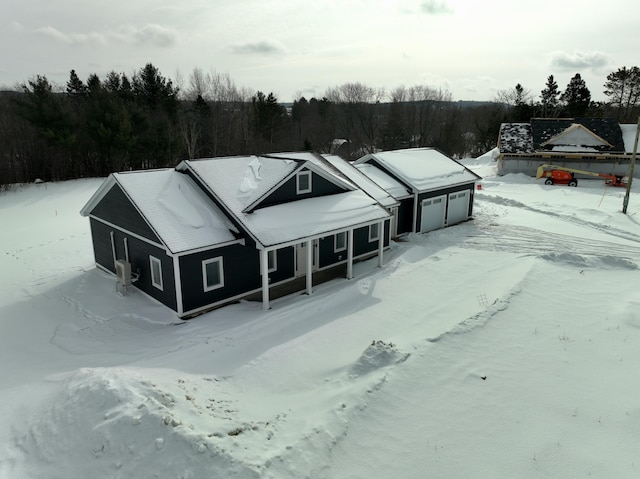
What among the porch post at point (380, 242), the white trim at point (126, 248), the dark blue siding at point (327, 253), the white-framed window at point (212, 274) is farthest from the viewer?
the porch post at point (380, 242)

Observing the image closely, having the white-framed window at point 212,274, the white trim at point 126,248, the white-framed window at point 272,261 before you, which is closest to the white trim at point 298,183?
the white-framed window at point 272,261

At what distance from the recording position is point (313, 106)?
78.1 metres

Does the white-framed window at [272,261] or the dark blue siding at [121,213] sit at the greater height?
the dark blue siding at [121,213]

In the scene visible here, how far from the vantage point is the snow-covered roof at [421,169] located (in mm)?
24156

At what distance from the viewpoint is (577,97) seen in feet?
202

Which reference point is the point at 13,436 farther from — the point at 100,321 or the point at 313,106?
the point at 313,106

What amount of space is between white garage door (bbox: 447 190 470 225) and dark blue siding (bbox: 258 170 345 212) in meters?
9.18

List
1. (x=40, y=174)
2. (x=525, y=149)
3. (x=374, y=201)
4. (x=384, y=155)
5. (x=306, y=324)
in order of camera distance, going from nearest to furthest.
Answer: (x=306, y=324) < (x=374, y=201) < (x=384, y=155) < (x=40, y=174) < (x=525, y=149)

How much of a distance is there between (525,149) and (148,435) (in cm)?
4239

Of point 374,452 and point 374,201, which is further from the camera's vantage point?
point 374,201

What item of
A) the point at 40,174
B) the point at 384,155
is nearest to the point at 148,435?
the point at 384,155

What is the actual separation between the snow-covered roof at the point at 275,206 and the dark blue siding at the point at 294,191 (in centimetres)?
20

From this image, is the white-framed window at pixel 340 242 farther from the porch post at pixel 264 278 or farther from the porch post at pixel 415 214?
the porch post at pixel 415 214

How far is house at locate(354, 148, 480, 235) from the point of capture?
2360 centimetres
